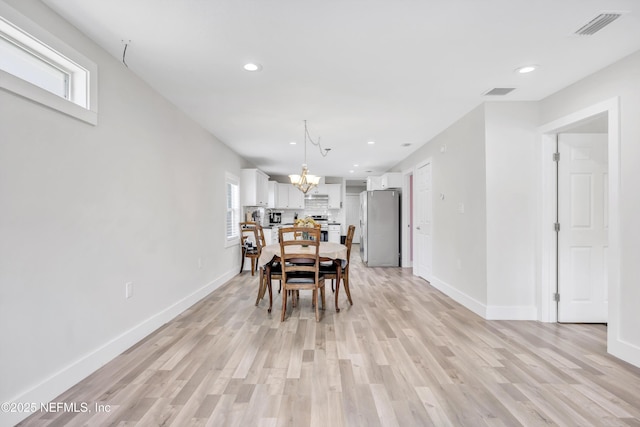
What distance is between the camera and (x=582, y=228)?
320 centimetres

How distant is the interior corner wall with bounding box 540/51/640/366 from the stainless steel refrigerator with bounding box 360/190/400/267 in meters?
4.47

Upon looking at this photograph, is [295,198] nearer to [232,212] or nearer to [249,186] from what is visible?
[249,186]

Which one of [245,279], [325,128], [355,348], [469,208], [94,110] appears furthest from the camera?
[245,279]

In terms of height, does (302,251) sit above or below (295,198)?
below

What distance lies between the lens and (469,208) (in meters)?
3.75

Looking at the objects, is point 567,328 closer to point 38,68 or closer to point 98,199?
point 98,199

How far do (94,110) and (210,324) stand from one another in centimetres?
219

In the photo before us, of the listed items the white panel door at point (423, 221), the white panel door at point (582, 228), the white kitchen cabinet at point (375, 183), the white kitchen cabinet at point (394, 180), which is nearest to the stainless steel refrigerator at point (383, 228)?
the white kitchen cabinet at point (394, 180)

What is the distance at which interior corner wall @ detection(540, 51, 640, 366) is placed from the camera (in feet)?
7.58

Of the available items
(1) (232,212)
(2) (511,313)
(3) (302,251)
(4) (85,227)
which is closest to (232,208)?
(1) (232,212)

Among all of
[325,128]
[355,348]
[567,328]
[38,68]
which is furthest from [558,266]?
[38,68]

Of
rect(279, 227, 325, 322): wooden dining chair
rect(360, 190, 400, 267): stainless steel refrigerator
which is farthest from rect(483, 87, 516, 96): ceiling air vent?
Answer: rect(360, 190, 400, 267): stainless steel refrigerator

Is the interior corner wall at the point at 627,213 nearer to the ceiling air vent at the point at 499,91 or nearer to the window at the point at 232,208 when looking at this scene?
the ceiling air vent at the point at 499,91

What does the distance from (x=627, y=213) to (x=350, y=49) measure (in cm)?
252
